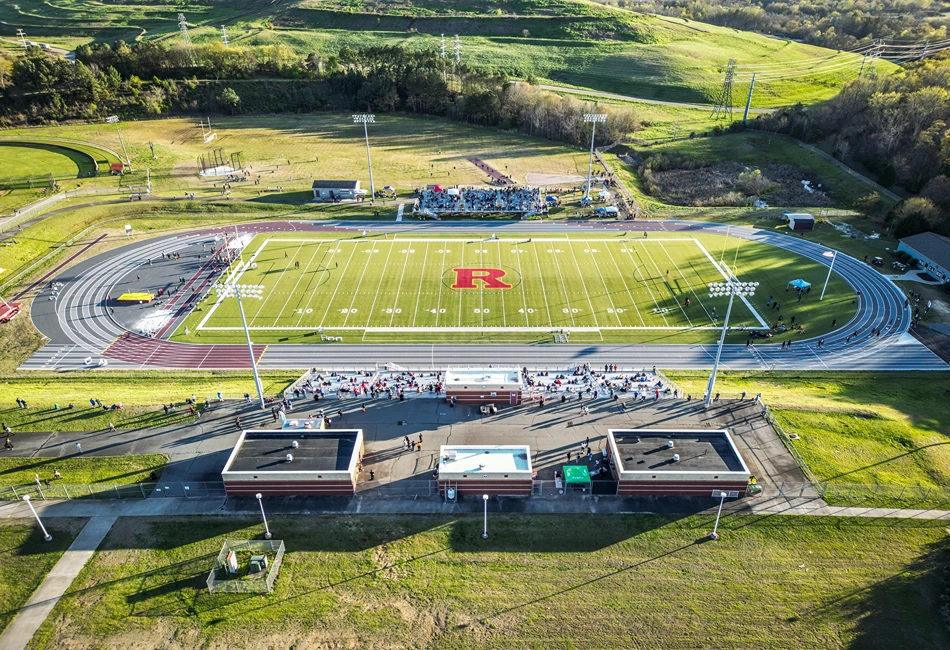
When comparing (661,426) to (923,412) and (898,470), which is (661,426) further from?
(923,412)

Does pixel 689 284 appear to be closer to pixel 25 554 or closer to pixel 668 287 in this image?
pixel 668 287

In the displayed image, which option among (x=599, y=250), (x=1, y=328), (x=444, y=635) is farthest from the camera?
(x=599, y=250)

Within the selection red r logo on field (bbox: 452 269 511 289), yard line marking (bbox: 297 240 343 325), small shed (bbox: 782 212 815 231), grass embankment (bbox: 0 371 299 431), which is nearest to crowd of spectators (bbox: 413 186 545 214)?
yard line marking (bbox: 297 240 343 325)

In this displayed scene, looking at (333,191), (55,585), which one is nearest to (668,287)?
(333,191)

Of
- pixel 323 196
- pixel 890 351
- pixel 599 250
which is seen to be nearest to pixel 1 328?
pixel 323 196

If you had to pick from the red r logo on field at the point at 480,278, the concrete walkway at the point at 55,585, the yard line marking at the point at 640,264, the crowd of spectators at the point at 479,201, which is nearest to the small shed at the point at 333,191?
the crowd of spectators at the point at 479,201
